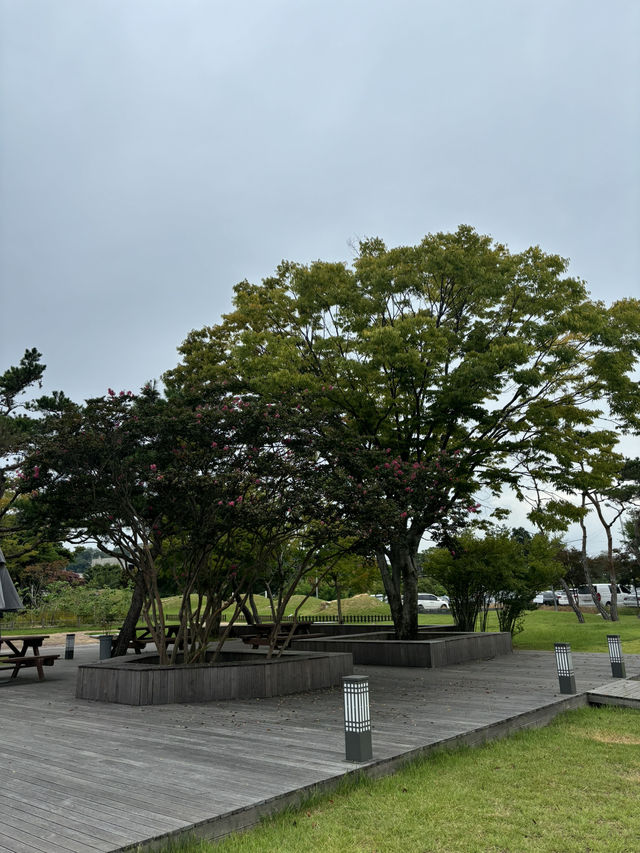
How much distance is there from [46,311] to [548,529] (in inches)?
594

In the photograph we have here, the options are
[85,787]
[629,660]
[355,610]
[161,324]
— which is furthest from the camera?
[355,610]

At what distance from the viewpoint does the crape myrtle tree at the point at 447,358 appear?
14297 mm

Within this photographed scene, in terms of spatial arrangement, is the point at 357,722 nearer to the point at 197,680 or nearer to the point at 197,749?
the point at 197,749

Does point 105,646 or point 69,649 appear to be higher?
point 105,646

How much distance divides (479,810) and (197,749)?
3244mm

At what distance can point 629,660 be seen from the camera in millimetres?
14602

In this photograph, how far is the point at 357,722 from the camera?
6.02 m

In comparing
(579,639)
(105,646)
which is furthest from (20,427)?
(579,639)

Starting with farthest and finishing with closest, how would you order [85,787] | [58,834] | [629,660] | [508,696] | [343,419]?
[343,419] < [629,660] < [508,696] < [85,787] < [58,834]

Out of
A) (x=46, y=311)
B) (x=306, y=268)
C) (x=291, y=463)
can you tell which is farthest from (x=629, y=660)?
(x=46, y=311)

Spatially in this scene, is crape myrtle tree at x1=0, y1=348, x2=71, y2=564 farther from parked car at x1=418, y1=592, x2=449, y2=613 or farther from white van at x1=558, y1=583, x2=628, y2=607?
white van at x1=558, y1=583, x2=628, y2=607

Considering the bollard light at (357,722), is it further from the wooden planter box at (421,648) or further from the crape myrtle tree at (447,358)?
the wooden planter box at (421,648)

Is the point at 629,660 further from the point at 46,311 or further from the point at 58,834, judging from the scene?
the point at 46,311

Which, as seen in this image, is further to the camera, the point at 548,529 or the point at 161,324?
the point at 161,324
